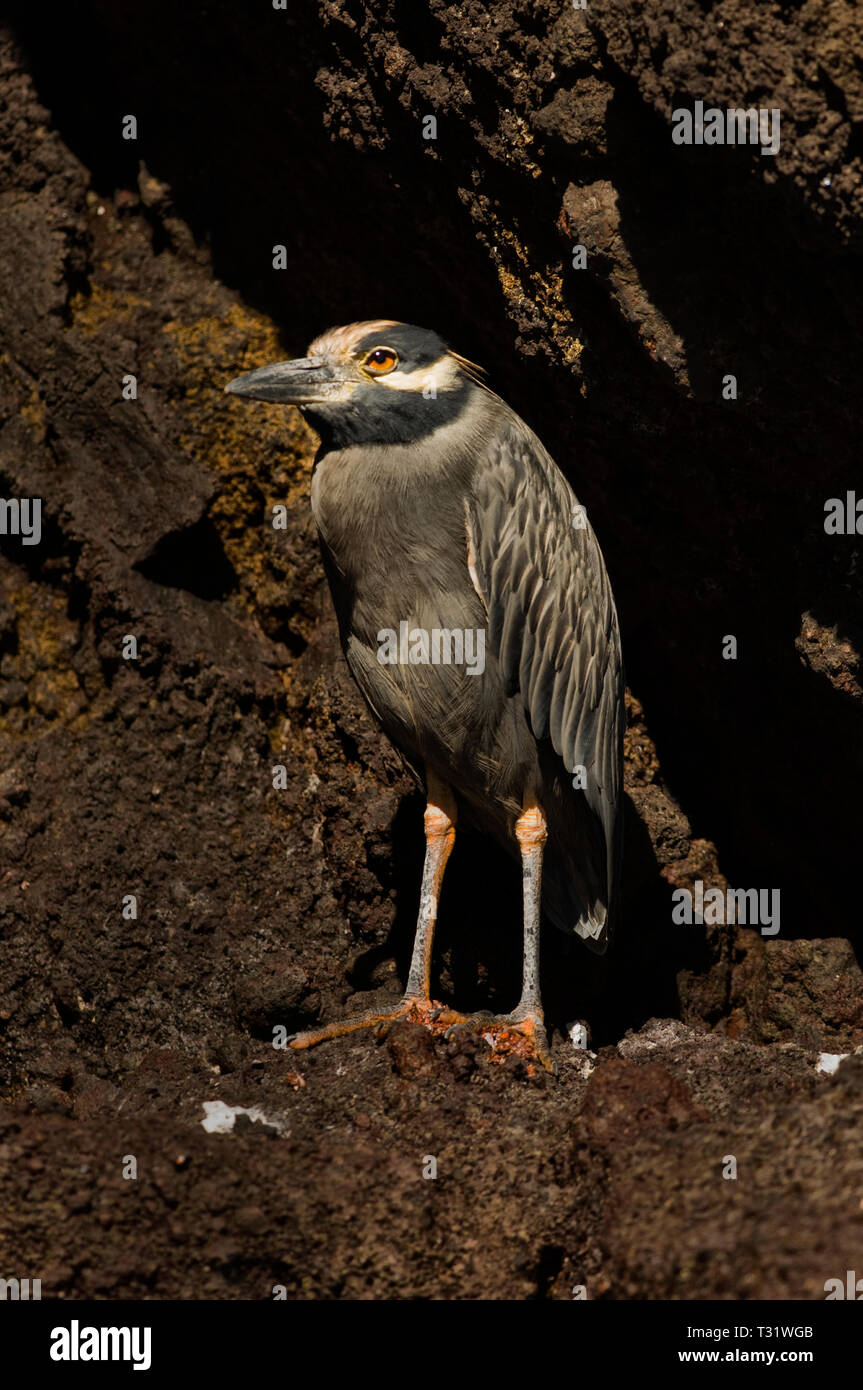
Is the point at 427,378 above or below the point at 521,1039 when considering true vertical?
above

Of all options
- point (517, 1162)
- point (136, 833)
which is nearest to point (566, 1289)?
point (517, 1162)

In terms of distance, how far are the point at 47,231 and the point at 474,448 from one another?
104 inches

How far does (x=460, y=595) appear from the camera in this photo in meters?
4.55

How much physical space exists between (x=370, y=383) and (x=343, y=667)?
58.9 inches

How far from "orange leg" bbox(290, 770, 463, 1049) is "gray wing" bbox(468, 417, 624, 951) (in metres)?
0.43

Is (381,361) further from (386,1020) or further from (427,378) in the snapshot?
(386,1020)

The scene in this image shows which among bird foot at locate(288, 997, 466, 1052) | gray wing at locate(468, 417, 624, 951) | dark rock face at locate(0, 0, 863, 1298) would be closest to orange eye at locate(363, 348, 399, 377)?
gray wing at locate(468, 417, 624, 951)

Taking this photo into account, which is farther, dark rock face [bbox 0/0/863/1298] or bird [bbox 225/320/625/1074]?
bird [bbox 225/320/625/1074]

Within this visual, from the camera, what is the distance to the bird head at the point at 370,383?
448cm

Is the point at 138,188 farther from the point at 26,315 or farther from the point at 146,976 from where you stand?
the point at 146,976

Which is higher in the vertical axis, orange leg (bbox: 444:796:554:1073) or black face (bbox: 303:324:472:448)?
black face (bbox: 303:324:472:448)

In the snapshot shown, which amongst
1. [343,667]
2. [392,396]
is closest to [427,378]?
[392,396]

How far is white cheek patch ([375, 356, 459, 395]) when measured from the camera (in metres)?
4.55

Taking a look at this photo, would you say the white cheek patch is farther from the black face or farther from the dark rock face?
the dark rock face
